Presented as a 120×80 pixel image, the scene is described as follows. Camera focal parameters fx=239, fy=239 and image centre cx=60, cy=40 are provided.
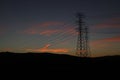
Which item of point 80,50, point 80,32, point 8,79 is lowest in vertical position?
point 8,79

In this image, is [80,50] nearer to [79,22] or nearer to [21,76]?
[79,22]

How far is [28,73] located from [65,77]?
17.7ft

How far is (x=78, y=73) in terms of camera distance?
3212 cm

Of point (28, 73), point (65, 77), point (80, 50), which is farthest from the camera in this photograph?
point (80, 50)

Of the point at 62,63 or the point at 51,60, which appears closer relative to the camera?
the point at 62,63

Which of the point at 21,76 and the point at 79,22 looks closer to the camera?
the point at 21,76

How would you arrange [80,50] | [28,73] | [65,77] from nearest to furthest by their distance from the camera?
[65,77] < [28,73] < [80,50]

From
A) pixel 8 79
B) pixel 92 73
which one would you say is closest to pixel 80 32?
pixel 92 73

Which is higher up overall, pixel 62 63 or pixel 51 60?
pixel 51 60

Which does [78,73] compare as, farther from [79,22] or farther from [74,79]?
[79,22]

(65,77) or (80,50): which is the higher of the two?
(80,50)

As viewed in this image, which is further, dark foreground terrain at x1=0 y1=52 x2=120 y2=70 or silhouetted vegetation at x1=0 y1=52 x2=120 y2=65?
silhouetted vegetation at x1=0 y1=52 x2=120 y2=65

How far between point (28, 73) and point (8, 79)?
4801 millimetres

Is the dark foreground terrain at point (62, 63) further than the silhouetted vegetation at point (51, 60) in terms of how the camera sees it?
No
